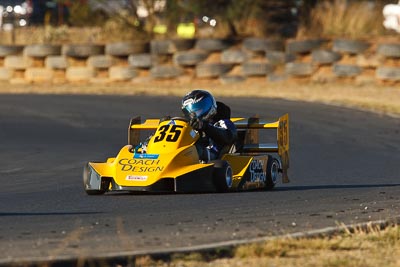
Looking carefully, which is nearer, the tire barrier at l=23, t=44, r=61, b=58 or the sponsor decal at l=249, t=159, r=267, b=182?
the sponsor decal at l=249, t=159, r=267, b=182

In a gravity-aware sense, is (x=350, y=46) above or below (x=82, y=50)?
above

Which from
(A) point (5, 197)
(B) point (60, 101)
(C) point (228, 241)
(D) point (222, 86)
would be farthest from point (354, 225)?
(D) point (222, 86)

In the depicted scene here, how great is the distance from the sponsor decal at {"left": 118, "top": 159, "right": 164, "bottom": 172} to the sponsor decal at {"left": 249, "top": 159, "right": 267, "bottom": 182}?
101 cm

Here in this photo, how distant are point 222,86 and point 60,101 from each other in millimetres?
3562

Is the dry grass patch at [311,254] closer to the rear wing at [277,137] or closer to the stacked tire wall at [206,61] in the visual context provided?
the rear wing at [277,137]

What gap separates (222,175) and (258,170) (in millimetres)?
673

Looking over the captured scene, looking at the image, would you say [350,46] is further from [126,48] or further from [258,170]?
[258,170]

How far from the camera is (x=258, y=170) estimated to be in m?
9.78

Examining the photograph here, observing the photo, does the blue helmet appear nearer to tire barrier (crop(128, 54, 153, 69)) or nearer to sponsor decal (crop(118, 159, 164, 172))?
sponsor decal (crop(118, 159, 164, 172))

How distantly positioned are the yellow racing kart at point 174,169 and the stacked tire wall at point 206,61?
11.7 m

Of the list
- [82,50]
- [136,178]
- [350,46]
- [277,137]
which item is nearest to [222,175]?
[136,178]

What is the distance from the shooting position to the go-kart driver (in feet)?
31.7

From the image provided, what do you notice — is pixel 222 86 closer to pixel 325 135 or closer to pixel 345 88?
pixel 345 88

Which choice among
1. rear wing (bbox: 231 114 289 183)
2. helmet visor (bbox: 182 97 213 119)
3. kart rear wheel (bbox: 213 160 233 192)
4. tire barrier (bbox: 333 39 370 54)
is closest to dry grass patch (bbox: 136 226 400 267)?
kart rear wheel (bbox: 213 160 233 192)
